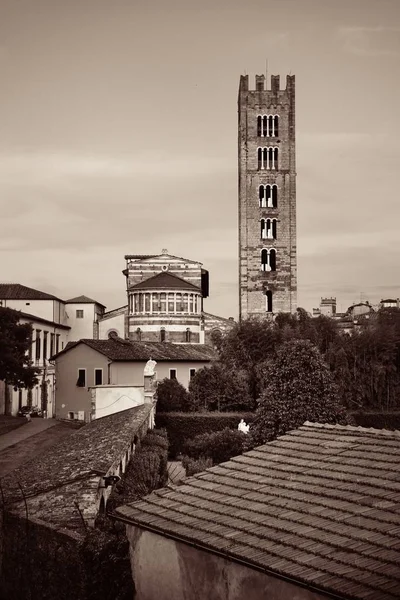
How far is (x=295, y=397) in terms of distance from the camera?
2647 centimetres

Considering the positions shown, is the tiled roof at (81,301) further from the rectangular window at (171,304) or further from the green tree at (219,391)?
the green tree at (219,391)

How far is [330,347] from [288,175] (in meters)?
38.1

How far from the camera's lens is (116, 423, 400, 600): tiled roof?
710cm

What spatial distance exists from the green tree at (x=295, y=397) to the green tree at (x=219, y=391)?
1732cm

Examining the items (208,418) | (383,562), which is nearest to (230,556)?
(383,562)

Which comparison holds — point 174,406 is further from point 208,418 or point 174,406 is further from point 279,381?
point 279,381

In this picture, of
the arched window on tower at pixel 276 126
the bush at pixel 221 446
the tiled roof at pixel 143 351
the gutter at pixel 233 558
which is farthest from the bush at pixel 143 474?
the arched window on tower at pixel 276 126

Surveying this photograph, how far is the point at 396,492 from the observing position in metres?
8.47

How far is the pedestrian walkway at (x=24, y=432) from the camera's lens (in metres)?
30.7

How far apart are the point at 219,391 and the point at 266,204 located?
41893mm

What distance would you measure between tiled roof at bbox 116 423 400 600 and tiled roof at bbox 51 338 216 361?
118 feet

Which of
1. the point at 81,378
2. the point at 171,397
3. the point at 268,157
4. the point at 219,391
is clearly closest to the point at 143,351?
the point at 81,378

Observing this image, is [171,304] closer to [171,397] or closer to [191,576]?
[171,397]

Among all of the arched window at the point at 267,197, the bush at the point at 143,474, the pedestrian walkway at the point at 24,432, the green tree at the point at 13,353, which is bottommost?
the pedestrian walkway at the point at 24,432
